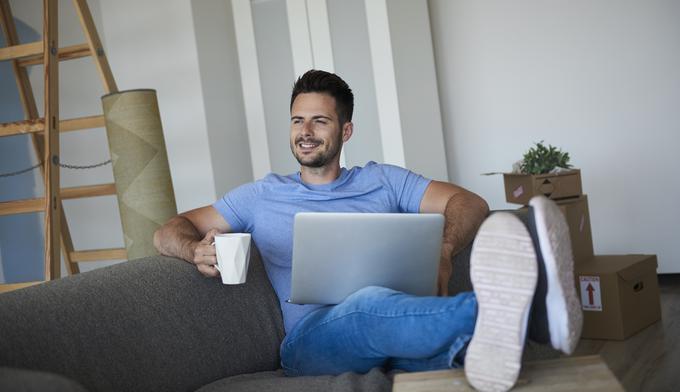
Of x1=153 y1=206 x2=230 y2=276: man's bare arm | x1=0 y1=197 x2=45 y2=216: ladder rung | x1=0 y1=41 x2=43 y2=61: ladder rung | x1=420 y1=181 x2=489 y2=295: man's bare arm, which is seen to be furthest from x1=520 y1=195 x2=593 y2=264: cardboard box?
x1=0 y1=41 x2=43 y2=61: ladder rung

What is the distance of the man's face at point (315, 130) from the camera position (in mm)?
2092

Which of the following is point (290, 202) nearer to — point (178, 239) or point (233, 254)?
point (178, 239)

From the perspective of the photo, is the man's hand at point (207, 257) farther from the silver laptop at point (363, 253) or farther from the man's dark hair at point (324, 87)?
the man's dark hair at point (324, 87)

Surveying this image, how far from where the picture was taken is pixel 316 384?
1579mm

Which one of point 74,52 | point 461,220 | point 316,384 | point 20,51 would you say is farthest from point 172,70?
point 316,384

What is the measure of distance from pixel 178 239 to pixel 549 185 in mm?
1644

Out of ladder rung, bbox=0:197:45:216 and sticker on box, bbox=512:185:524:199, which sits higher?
ladder rung, bbox=0:197:45:216

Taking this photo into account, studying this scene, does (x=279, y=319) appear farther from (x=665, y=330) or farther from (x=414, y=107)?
(x=414, y=107)

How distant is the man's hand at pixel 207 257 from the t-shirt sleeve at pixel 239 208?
0.27m

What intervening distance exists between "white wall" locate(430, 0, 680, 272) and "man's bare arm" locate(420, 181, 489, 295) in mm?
1845

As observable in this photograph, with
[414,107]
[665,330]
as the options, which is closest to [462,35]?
[414,107]

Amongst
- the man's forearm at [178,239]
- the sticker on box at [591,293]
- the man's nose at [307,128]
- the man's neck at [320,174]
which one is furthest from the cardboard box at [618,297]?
the man's forearm at [178,239]

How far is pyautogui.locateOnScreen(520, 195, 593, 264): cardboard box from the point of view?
2904mm

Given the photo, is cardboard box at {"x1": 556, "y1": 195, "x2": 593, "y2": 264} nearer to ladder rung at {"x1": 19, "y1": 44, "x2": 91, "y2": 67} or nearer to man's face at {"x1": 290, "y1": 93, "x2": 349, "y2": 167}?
man's face at {"x1": 290, "y1": 93, "x2": 349, "y2": 167}
